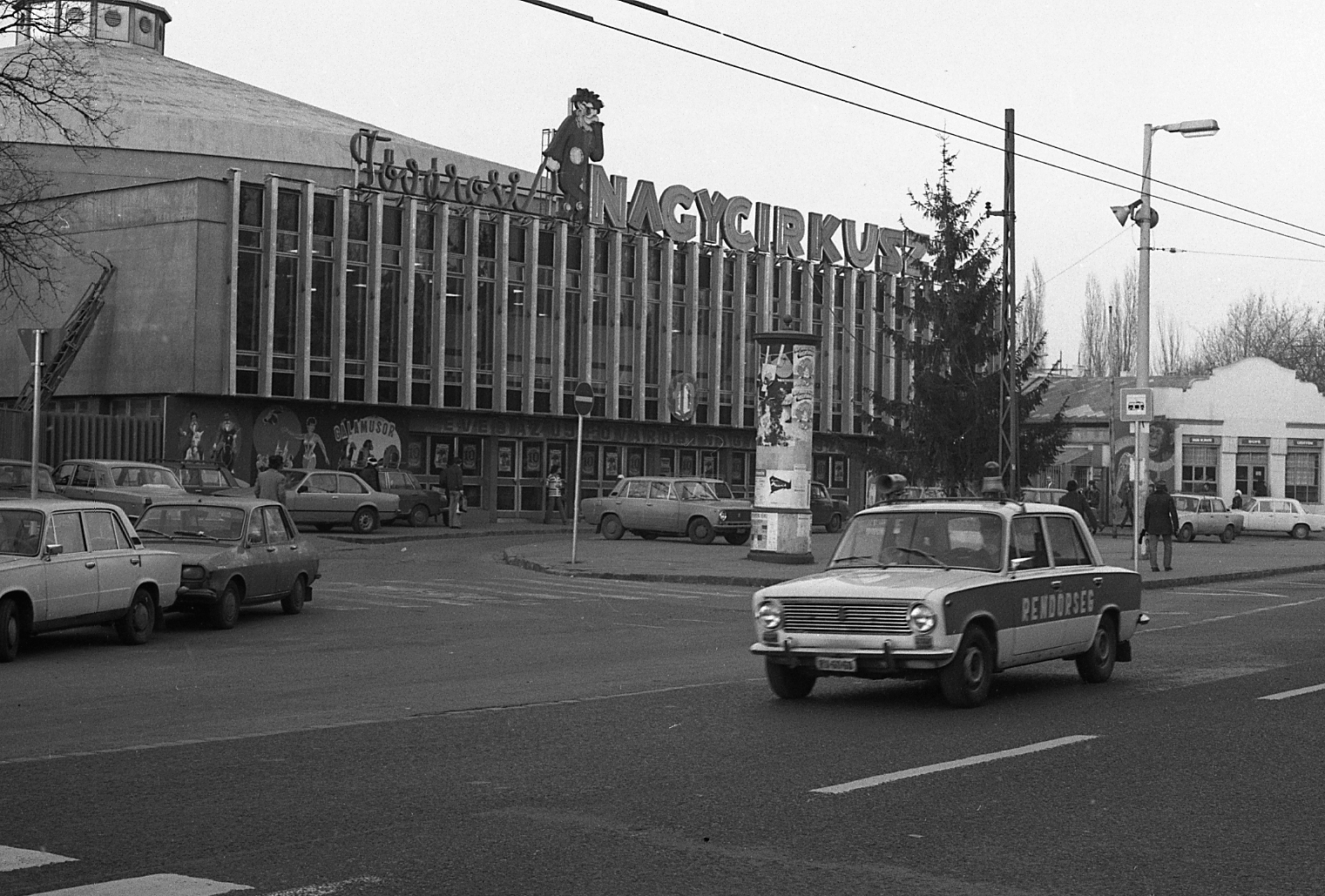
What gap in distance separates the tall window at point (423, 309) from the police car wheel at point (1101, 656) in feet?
123

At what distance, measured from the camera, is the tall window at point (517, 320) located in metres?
52.0

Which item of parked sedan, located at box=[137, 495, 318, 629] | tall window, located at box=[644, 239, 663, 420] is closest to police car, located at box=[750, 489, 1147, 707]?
parked sedan, located at box=[137, 495, 318, 629]

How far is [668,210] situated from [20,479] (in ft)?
102

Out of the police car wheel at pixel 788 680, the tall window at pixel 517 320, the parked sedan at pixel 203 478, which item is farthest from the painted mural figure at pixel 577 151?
the police car wheel at pixel 788 680

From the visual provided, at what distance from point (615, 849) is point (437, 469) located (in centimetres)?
4503

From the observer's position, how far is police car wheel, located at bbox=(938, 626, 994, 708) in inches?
A: 454

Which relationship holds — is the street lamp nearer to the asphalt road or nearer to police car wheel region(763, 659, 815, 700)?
the asphalt road

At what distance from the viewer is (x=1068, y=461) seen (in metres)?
75.1

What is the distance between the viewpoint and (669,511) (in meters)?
41.0

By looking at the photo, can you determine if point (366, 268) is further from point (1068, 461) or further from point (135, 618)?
point (1068, 461)

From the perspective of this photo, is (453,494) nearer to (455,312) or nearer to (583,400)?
(455,312)

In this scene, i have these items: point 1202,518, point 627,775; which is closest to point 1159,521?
point 627,775

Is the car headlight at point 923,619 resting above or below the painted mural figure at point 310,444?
below

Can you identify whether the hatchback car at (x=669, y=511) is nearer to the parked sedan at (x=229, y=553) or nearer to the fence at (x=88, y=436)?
the fence at (x=88, y=436)
